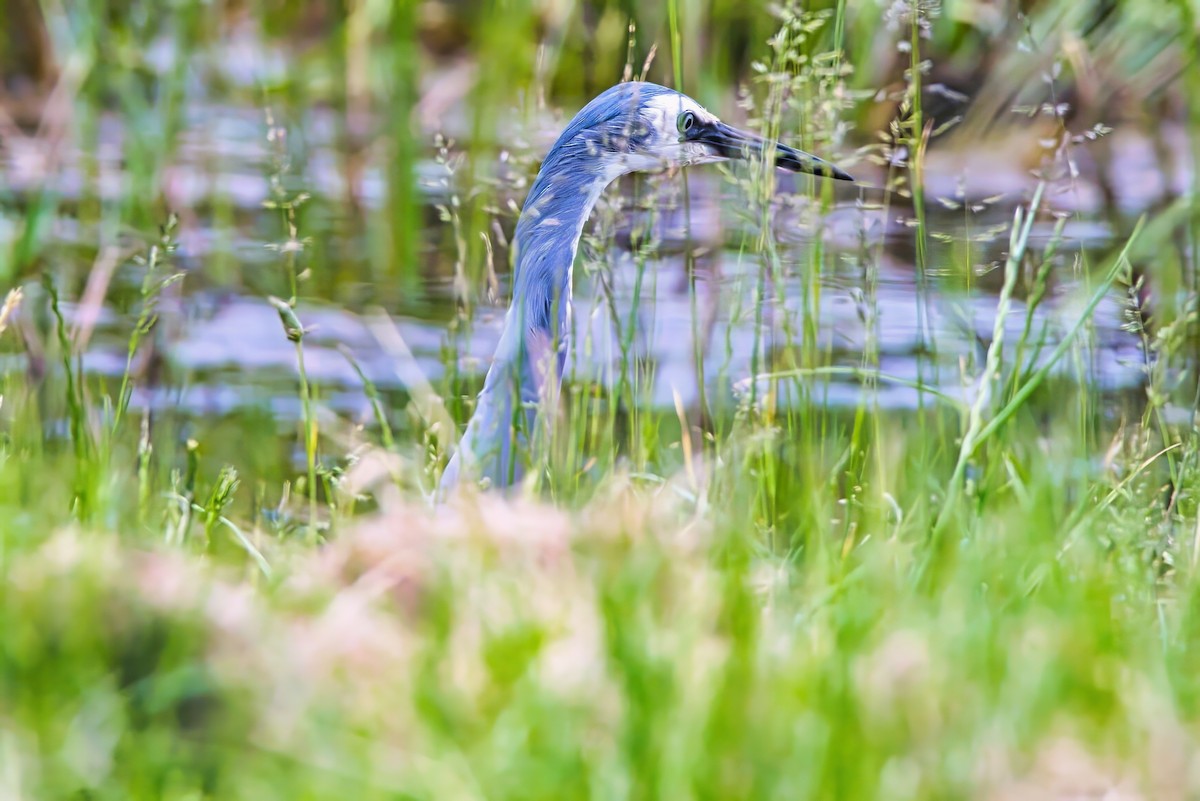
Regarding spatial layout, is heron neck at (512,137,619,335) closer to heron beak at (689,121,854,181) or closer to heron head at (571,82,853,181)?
heron head at (571,82,853,181)

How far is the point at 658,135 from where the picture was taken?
10.2ft

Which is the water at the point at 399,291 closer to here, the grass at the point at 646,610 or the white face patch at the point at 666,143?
the white face patch at the point at 666,143

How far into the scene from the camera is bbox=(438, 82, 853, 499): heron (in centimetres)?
270

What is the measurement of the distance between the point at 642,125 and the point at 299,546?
126 centimetres

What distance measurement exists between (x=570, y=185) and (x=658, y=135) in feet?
0.67

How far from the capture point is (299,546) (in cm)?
218

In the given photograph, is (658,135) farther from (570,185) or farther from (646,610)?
(646,610)

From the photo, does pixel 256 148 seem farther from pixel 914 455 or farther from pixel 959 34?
pixel 914 455

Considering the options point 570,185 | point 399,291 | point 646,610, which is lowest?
point 646,610

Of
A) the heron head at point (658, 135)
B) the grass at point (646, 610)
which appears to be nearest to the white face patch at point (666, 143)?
the heron head at point (658, 135)

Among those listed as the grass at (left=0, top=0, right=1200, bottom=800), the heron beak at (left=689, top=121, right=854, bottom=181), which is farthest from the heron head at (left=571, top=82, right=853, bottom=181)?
the grass at (left=0, top=0, right=1200, bottom=800)

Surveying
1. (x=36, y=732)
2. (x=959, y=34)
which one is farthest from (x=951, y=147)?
(x=36, y=732)

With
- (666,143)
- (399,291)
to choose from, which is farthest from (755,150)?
(399,291)

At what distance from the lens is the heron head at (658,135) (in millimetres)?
2988
